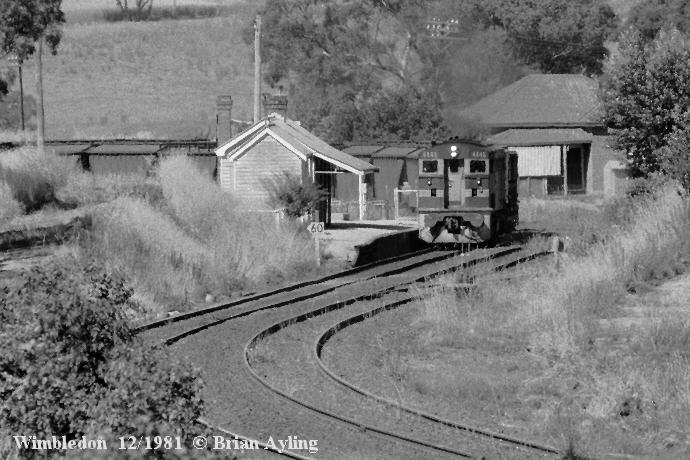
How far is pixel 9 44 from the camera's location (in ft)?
84.0

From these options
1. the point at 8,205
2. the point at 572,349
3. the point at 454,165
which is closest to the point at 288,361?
the point at 572,349

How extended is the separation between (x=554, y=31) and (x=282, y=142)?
4483 centimetres

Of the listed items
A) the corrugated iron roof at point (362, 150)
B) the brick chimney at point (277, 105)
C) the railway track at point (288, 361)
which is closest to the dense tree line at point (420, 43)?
the corrugated iron roof at point (362, 150)

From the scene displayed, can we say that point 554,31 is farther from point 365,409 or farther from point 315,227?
point 365,409

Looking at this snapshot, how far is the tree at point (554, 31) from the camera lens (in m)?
73.2

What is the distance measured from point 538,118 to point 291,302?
129 ft

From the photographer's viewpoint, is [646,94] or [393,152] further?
[393,152]

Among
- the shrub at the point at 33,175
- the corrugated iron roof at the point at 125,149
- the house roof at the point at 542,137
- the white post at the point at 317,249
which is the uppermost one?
the house roof at the point at 542,137

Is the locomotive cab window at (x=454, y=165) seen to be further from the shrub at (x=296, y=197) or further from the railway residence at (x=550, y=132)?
the railway residence at (x=550, y=132)

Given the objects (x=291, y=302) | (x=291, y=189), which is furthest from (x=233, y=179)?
(x=291, y=302)

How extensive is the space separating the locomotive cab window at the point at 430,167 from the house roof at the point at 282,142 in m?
3.22

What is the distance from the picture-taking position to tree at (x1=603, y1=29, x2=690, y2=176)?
3331 centimetres

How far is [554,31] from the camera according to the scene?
73188 millimetres

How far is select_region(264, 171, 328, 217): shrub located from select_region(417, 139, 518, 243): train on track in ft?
8.52
